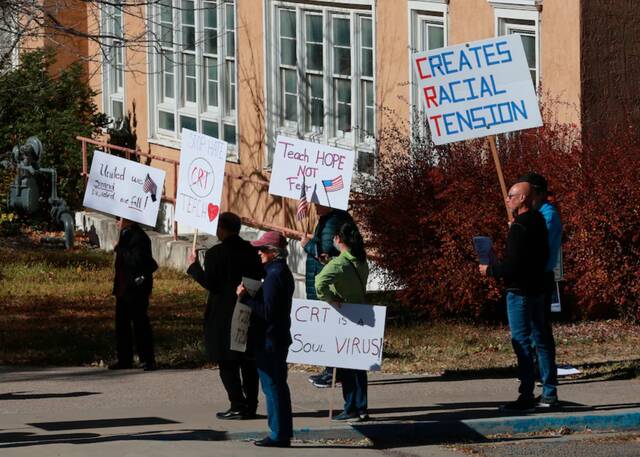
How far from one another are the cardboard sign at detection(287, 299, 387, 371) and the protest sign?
0.71 m

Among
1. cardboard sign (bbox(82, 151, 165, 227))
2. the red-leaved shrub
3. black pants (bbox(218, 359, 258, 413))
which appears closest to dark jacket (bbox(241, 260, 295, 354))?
black pants (bbox(218, 359, 258, 413))

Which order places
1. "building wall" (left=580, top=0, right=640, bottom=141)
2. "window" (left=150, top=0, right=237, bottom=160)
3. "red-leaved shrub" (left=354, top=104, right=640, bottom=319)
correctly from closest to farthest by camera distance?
1. "red-leaved shrub" (left=354, top=104, right=640, bottom=319)
2. "building wall" (left=580, top=0, right=640, bottom=141)
3. "window" (left=150, top=0, right=237, bottom=160)

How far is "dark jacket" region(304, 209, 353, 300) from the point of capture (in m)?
12.2

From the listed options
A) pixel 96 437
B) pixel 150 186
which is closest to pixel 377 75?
pixel 150 186

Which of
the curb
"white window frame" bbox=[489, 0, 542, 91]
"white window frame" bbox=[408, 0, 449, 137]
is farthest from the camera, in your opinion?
"white window frame" bbox=[408, 0, 449, 137]

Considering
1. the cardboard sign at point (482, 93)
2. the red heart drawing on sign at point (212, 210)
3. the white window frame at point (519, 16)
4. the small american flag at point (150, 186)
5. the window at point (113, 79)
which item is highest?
the window at point (113, 79)

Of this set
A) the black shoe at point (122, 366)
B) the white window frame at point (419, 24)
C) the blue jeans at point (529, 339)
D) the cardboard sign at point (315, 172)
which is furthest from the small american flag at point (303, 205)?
the white window frame at point (419, 24)

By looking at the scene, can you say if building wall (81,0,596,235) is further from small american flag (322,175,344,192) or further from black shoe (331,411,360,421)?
black shoe (331,411,360,421)

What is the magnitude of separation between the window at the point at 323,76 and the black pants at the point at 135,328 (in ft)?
16.8

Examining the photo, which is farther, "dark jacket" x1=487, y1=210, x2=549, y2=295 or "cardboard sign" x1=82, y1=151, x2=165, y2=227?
"cardboard sign" x1=82, y1=151, x2=165, y2=227

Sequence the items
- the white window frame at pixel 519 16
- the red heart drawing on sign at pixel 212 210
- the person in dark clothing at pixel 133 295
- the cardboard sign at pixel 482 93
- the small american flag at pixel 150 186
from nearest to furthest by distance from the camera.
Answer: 1. the cardboard sign at pixel 482 93
2. the red heart drawing on sign at pixel 212 210
3. the person in dark clothing at pixel 133 295
4. the small american flag at pixel 150 186
5. the white window frame at pixel 519 16

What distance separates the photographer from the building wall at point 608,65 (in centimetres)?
1592

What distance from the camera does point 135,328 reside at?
46.2 ft

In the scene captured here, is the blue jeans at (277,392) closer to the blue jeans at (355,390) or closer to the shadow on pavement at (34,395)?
the blue jeans at (355,390)
